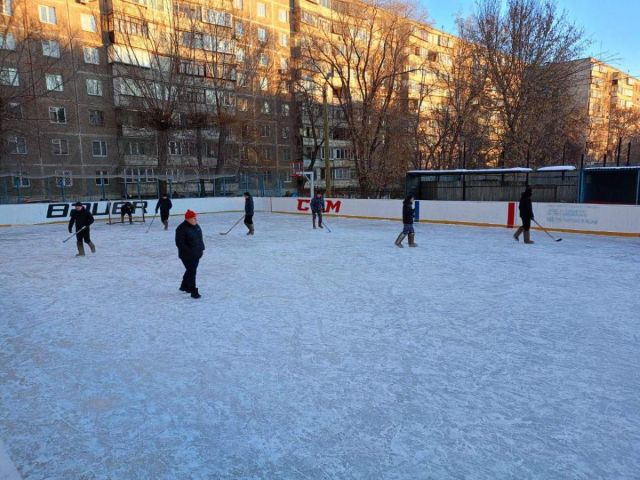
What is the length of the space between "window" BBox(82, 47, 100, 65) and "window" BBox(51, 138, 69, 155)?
6.71 m

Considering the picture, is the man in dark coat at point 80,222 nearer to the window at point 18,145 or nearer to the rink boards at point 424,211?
the rink boards at point 424,211

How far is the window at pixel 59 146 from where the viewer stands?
32844 mm

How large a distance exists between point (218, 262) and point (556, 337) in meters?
7.54

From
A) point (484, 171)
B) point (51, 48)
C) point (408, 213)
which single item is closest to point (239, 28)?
point (51, 48)

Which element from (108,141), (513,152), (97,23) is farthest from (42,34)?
(513,152)

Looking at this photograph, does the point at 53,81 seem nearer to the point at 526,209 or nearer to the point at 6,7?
the point at 6,7

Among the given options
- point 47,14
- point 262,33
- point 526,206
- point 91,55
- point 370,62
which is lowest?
point 526,206

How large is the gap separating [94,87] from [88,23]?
4.75 m

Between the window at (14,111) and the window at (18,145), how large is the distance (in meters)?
2.09

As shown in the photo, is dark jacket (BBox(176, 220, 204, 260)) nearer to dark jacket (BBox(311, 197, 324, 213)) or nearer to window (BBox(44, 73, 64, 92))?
dark jacket (BBox(311, 197, 324, 213))

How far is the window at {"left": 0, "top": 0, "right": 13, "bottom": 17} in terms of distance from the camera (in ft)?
92.4

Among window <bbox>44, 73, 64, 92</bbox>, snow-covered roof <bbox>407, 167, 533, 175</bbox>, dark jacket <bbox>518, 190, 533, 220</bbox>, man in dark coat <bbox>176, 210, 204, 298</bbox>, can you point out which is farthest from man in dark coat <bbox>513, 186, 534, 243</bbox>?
window <bbox>44, 73, 64, 92</bbox>

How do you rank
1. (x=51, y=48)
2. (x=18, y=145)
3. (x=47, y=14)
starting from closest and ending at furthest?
(x=18, y=145)
(x=47, y=14)
(x=51, y=48)

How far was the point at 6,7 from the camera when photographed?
28.6 metres
